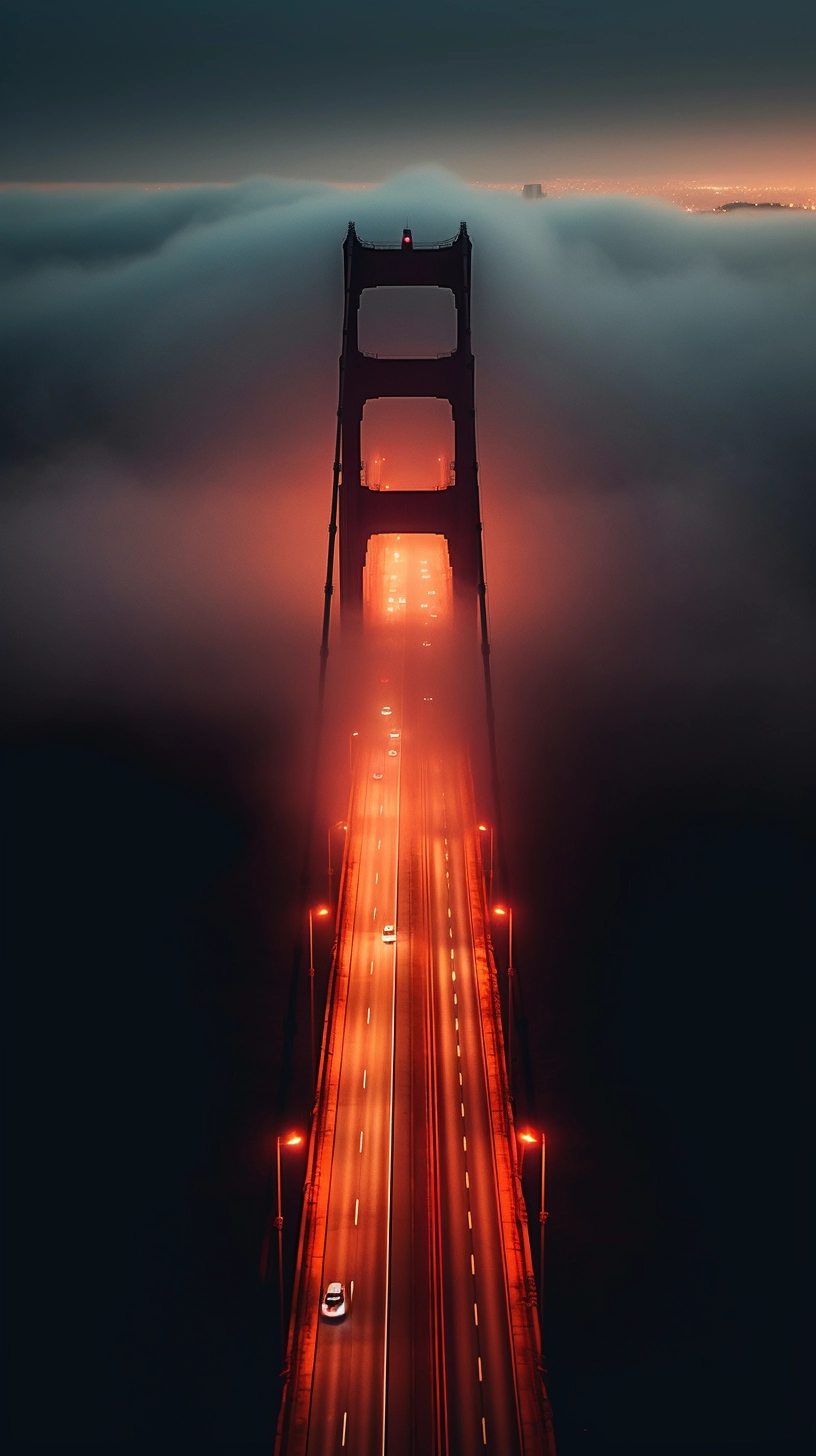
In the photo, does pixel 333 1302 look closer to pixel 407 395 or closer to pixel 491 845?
pixel 491 845

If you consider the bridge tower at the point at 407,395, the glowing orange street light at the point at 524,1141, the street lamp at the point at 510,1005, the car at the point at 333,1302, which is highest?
the bridge tower at the point at 407,395

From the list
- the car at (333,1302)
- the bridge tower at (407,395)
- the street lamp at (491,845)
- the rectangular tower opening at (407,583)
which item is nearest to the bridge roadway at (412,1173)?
the car at (333,1302)

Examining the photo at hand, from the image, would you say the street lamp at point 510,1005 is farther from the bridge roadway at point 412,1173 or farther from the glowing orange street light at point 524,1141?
the glowing orange street light at point 524,1141

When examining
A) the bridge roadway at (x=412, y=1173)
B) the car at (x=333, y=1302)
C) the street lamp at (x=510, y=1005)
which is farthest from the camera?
the street lamp at (x=510, y=1005)

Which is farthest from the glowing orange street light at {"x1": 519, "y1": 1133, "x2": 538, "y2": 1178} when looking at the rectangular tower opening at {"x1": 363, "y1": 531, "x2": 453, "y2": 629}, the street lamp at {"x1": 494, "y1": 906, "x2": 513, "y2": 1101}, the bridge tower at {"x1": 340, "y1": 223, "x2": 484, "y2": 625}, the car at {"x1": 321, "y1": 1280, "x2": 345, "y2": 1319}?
the rectangular tower opening at {"x1": 363, "y1": 531, "x2": 453, "y2": 629}

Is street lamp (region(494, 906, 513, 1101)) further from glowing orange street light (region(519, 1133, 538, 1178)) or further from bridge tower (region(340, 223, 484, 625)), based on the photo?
bridge tower (region(340, 223, 484, 625))

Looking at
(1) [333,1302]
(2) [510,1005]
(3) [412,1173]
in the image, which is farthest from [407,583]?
(1) [333,1302]
